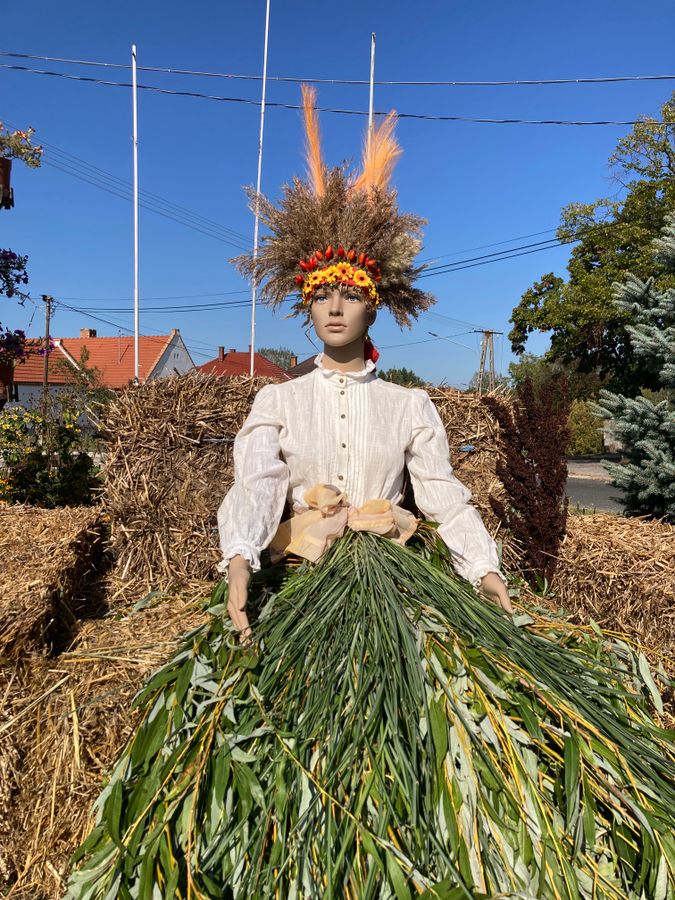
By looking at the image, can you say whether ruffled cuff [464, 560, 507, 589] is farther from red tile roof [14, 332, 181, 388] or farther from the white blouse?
red tile roof [14, 332, 181, 388]

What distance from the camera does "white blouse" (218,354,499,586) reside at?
202 centimetres

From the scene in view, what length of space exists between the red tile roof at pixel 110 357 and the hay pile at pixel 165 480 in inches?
1118

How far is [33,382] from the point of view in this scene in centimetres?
2977

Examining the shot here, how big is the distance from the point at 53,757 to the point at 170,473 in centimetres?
138

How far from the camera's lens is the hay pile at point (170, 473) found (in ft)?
9.57

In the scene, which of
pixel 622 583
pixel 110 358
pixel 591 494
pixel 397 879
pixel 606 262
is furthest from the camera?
pixel 110 358

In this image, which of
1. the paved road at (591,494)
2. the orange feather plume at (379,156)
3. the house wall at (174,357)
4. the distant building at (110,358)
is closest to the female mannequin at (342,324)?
the orange feather plume at (379,156)

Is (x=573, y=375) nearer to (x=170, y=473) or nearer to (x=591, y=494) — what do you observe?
(x=591, y=494)

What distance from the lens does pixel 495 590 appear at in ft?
6.09

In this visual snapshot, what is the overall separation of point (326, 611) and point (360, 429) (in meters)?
0.79

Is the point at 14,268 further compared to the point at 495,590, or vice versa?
the point at 14,268

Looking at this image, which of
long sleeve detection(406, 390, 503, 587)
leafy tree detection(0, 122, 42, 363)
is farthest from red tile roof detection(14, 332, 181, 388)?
long sleeve detection(406, 390, 503, 587)

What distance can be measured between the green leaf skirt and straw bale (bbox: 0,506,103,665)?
74 cm

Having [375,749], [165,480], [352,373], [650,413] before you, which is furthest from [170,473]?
[650,413]
